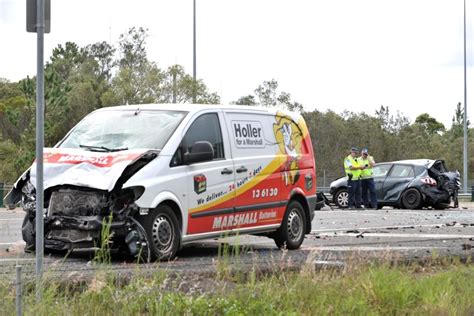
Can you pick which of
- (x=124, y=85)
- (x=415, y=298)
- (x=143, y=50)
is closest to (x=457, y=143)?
(x=143, y=50)

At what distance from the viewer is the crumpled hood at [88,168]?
29.2ft

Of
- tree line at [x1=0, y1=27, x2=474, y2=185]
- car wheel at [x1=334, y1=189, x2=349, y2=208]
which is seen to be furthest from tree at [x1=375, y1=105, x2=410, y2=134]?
car wheel at [x1=334, y1=189, x2=349, y2=208]

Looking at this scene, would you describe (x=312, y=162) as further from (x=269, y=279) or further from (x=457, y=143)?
(x=457, y=143)

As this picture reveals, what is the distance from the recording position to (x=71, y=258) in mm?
9406

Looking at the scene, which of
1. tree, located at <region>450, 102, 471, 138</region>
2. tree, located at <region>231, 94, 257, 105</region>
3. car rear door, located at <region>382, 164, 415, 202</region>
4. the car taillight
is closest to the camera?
the car taillight

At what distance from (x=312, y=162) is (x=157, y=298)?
624cm

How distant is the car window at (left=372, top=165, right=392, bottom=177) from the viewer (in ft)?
82.6

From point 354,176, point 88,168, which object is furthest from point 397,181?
point 88,168

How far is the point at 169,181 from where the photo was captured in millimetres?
9352

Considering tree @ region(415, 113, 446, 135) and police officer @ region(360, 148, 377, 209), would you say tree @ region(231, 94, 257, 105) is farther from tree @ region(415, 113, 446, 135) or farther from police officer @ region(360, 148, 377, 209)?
tree @ region(415, 113, 446, 135)

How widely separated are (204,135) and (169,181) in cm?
103

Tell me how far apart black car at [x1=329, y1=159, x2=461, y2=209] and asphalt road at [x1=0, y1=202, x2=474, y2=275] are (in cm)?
551

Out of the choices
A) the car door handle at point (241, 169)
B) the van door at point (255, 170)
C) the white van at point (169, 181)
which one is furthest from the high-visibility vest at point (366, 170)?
the car door handle at point (241, 169)

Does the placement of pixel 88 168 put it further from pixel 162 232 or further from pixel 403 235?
pixel 403 235
